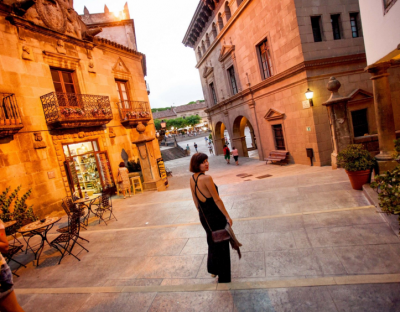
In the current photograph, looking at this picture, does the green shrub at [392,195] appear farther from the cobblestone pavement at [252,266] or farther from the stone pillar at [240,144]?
the stone pillar at [240,144]

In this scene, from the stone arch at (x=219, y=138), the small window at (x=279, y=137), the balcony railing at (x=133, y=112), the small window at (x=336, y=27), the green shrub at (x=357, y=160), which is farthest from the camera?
the stone arch at (x=219, y=138)

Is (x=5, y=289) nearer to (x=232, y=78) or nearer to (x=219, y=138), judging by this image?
(x=232, y=78)

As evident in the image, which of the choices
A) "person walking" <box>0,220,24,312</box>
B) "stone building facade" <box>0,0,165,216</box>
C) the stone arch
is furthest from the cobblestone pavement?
the stone arch

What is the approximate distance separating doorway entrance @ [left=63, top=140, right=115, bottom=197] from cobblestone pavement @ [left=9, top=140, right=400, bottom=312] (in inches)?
235

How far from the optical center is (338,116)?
798cm

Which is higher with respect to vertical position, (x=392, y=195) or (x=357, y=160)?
(x=357, y=160)

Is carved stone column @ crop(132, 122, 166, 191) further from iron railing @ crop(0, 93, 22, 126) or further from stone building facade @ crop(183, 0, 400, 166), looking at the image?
stone building facade @ crop(183, 0, 400, 166)

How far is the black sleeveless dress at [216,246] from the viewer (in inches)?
121

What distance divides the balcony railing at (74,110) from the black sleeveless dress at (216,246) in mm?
9197

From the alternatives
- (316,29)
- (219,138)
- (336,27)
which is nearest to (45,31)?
(316,29)

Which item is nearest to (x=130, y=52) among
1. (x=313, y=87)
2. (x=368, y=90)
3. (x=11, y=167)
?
(x=11, y=167)

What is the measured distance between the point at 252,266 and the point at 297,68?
1146cm

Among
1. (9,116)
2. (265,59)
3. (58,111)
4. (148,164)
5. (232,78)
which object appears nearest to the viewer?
(9,116)

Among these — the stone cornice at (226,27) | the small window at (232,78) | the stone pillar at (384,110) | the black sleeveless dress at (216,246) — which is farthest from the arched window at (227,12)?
the black sleeveless dress at (216,246)
